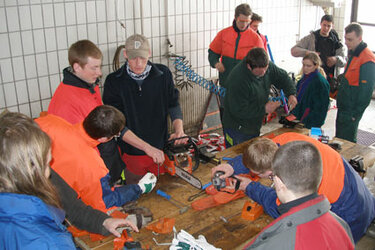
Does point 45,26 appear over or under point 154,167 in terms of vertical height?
over

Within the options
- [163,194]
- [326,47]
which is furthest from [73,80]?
[326,47]

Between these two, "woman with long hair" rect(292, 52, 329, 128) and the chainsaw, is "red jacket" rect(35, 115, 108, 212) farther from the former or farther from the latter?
"woman with long hair" rect(292, 52, 329, 128)

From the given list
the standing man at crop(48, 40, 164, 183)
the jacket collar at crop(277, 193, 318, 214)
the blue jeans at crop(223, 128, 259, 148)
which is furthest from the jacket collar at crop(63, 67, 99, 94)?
the jacket collar at crop(277, 193, 318, 214)

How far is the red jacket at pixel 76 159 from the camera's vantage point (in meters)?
2.52

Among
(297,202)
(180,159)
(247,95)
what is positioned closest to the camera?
(297,202)

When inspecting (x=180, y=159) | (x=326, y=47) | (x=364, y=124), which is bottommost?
(x=364, y=124)

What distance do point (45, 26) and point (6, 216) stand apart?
341cm

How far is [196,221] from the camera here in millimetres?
2764

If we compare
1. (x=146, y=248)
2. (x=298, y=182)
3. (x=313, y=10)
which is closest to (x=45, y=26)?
(x=146, y=248)

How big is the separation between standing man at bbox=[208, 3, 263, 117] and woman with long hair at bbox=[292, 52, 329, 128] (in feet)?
3.26

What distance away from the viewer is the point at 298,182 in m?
1.93

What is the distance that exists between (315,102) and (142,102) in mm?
2211

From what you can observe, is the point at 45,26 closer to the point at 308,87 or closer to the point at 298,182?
the point at 308,87

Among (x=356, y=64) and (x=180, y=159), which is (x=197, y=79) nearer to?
(x=356, y=64)
